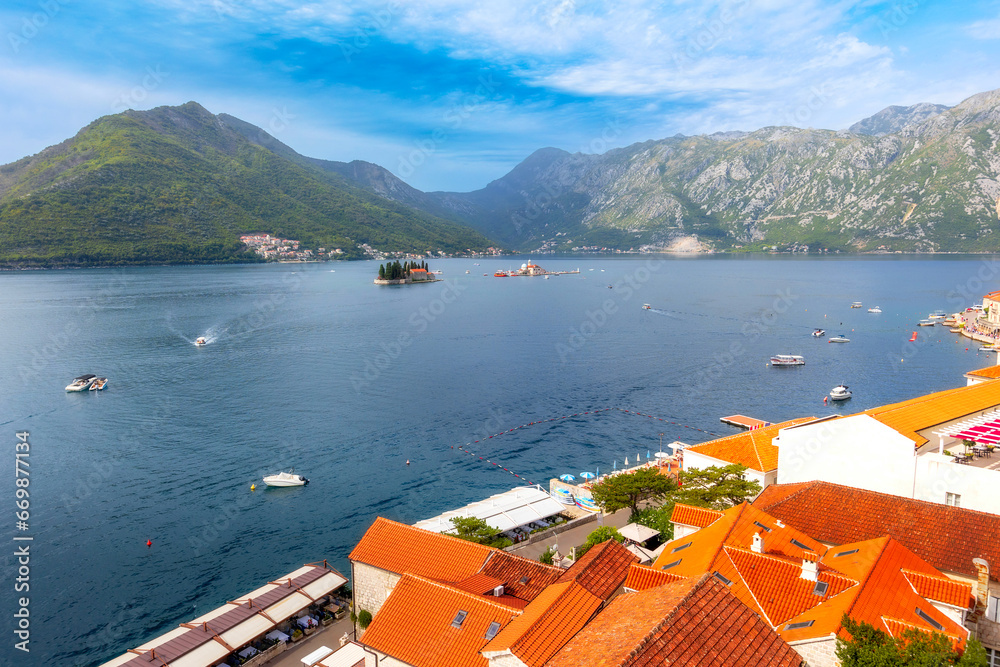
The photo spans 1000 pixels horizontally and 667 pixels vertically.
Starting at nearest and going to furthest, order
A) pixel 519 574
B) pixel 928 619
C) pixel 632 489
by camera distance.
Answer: pixel 928 619
pixel 519 574
pixel 632 489

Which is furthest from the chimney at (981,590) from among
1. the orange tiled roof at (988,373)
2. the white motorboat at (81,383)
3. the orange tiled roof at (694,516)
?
the white motorboat at (81,383)

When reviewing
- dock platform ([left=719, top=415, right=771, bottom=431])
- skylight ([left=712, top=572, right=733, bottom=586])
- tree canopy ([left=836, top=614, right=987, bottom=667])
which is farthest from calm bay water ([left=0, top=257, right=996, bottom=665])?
tree canopy ([left=836, top=614, right=987, bottom=667])

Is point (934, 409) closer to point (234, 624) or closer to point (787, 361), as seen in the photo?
point (234, 624)

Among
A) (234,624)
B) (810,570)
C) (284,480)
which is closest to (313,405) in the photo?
(284,480)

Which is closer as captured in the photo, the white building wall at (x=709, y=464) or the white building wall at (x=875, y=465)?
the white building wall at (x=875, y=465)

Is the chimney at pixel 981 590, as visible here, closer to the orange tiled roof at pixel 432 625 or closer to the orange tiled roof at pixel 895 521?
the orange tiled roof at pixel 895 521
